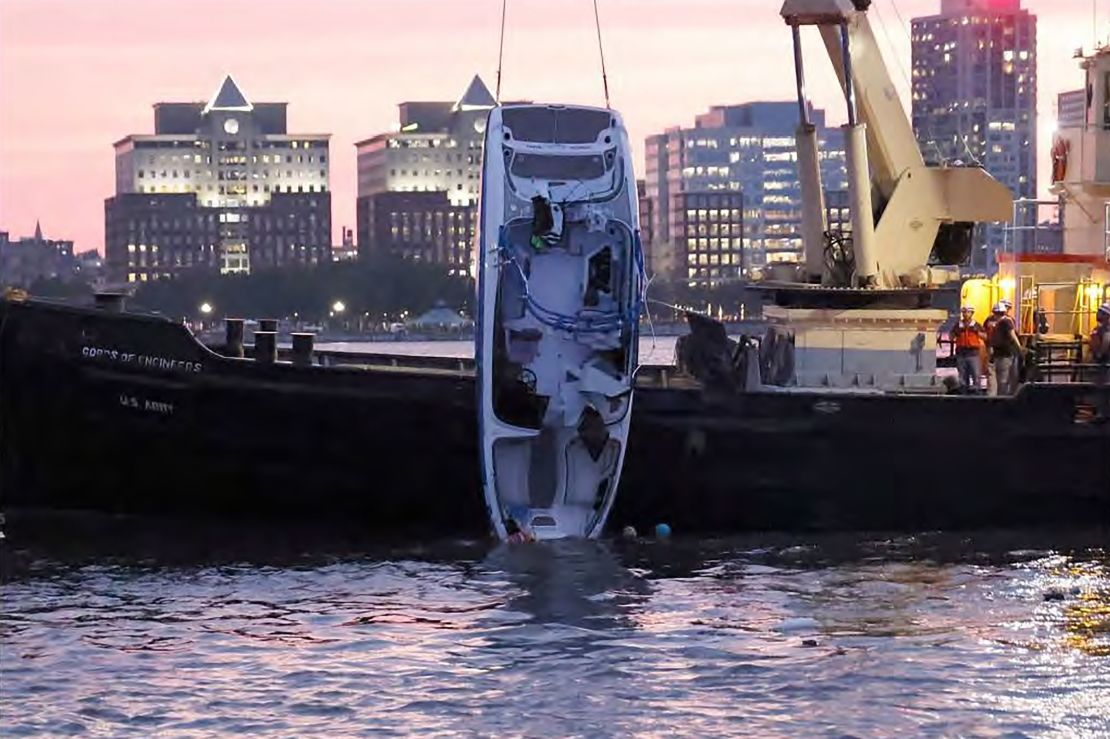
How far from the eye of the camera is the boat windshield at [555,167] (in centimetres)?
2916

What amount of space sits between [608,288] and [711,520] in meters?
3.46

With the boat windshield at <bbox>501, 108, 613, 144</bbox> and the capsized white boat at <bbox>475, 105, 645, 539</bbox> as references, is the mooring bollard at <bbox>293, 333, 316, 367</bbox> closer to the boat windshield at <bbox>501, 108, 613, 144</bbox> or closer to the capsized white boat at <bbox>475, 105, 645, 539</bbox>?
the capsized white boat at <bbox>475, 105, 645, 539</bbox>

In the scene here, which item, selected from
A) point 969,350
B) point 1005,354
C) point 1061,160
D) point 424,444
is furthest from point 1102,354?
point 424,444

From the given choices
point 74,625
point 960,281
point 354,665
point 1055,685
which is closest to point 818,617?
point 1055,685

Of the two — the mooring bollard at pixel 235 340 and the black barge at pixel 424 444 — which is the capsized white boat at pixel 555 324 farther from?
the mooring bollard at pixel 235 340

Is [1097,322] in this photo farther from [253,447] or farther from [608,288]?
[253,447]

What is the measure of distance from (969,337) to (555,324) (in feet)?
22.1

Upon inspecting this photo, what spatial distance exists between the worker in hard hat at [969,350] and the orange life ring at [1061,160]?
15.2ft

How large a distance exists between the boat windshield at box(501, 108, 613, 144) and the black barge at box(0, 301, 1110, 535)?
3.43 meters

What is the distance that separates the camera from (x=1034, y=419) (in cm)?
2991

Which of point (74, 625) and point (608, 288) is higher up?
point (608, 288)

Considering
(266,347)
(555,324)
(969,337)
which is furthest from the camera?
(969,337)

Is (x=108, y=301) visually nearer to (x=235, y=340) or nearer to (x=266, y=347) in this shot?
(x=235, y=340)

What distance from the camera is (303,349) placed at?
99.8 ft
